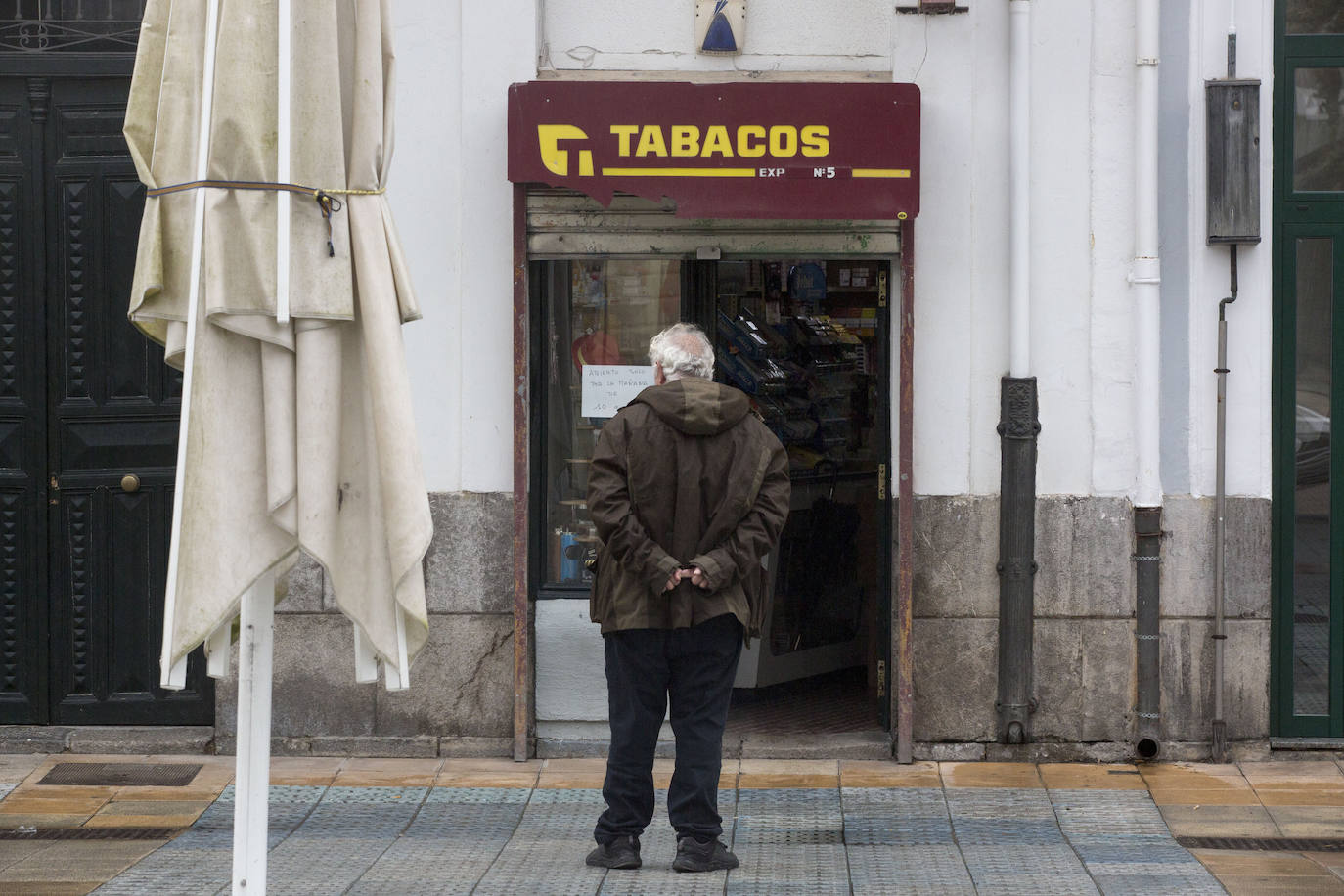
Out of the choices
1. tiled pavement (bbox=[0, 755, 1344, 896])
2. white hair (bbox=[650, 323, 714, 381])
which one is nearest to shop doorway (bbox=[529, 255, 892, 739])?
tiled pavement (bbox=[0, 755, 1344, 896])

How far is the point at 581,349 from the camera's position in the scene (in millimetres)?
7285

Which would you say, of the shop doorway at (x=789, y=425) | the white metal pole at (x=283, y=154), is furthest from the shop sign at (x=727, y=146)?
the white metal pole at (x=283, y=154)

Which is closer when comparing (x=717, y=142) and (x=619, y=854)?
(x=619, y=854)

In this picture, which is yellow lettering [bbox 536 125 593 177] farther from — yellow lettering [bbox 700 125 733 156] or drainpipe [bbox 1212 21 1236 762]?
drainpipe [bbox 1212 21 1236 762]

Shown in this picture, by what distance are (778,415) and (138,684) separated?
11.0ft

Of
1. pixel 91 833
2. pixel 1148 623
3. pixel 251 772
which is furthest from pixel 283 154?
pixel 1148 623

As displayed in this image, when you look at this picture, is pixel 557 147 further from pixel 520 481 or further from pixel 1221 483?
pixel 1221 483

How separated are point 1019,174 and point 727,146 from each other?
50.9 inches

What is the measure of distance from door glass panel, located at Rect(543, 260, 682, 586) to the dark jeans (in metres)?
1.83

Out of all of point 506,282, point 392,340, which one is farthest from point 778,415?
point 392,340

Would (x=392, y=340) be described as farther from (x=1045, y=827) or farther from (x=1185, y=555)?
(x=1185, y=555)

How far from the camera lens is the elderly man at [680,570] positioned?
531 cm

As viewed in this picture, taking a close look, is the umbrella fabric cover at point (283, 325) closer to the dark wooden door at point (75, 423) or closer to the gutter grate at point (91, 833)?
the gutter grate at point (91, 833)

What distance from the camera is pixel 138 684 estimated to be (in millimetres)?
7273
